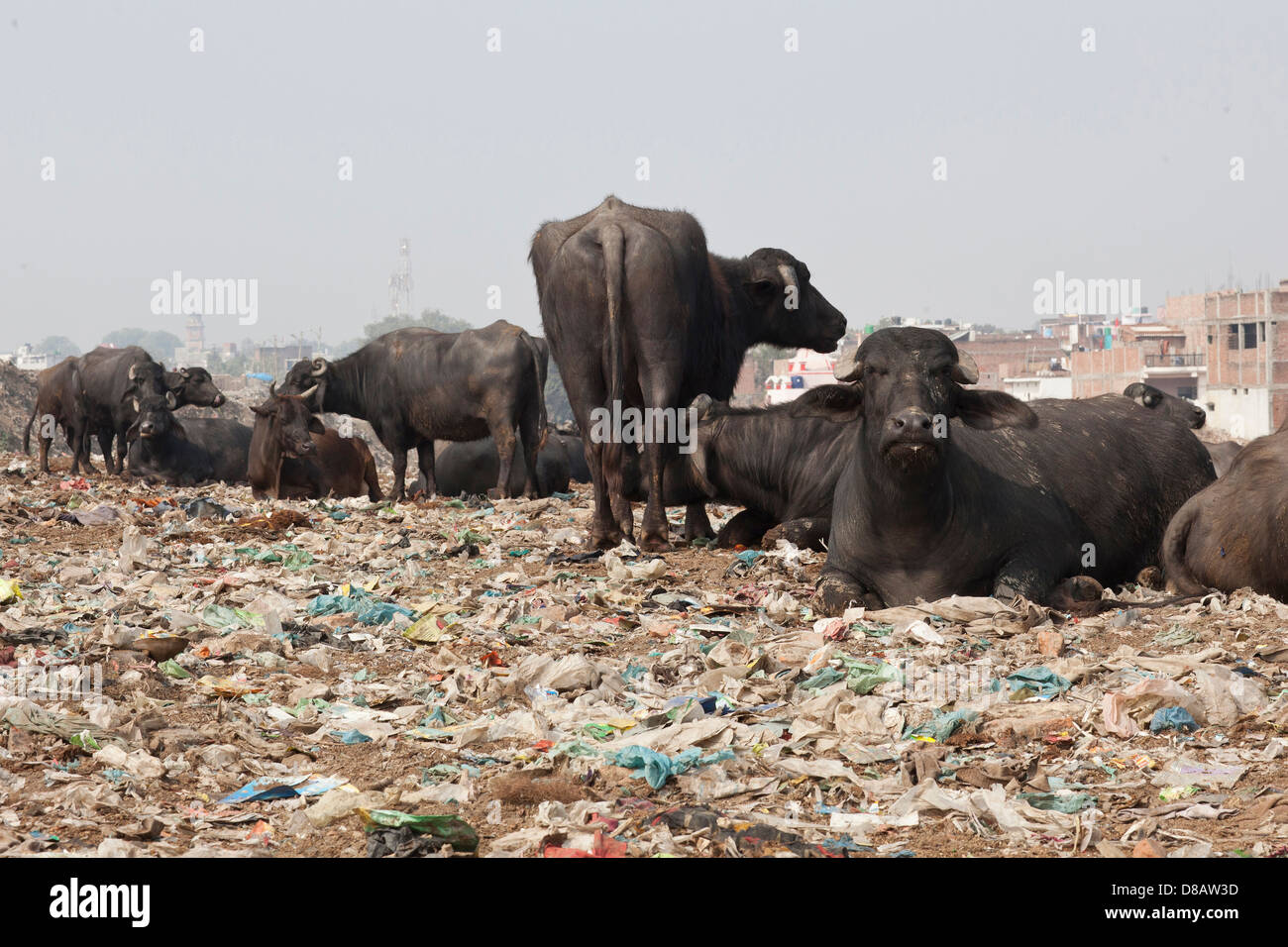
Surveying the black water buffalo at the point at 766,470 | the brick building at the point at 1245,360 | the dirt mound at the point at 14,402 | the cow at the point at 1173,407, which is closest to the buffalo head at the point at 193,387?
the dirt mound at the point at 14,402

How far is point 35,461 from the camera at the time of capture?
2128 cm

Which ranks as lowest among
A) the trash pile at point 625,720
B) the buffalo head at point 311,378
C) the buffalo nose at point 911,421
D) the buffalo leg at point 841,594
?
the trash pile at point 625,720

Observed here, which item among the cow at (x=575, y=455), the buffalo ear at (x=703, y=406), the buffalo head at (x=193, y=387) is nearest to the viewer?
the buffalo ear at (x=703, y=406)

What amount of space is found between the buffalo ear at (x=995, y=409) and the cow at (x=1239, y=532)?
114 cm

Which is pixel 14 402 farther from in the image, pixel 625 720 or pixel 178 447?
pixel 625 720

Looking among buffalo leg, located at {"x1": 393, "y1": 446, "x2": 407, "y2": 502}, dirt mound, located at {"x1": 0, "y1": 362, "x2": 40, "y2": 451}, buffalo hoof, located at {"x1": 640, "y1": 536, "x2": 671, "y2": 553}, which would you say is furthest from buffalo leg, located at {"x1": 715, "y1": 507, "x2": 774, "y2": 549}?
dirt mound, located at {"x1": 0, "y1": 362, "x2": 40, "y2": 451}

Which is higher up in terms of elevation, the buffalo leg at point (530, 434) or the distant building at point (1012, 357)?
the distant building at point (1012, 357)

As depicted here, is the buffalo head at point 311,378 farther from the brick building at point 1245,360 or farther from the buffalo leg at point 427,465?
the brick building at point 1245,360

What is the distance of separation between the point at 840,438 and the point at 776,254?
292 cm

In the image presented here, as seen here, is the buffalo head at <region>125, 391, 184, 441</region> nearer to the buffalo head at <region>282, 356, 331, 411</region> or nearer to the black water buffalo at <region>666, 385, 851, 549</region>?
the buffalo head at <region>282, 356, 331, 411</region>

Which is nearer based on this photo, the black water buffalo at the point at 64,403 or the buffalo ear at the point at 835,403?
the buffalo ear at the point at 835,403

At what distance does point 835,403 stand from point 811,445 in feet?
7.96

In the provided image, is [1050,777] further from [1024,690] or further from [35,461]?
[35,461]

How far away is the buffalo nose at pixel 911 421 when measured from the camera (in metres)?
5.80
